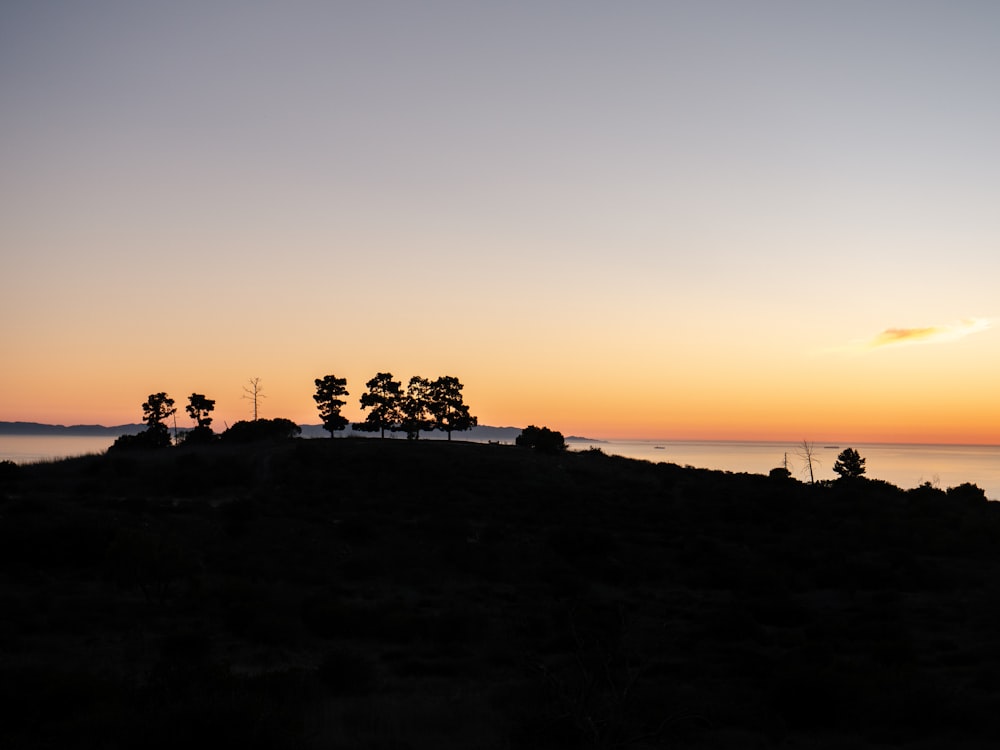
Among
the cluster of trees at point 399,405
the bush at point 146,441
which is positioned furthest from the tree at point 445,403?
the bush at point 146,441

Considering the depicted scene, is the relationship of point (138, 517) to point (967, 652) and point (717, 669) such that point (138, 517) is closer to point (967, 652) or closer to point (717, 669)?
point (717, 669)

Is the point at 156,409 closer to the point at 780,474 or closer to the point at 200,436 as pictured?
the point at 200,436

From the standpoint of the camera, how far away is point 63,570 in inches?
1008

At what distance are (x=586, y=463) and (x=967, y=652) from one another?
52.5 meters

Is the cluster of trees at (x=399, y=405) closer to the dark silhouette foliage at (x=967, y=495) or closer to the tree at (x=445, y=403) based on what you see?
the tree at (x=445, y=403)

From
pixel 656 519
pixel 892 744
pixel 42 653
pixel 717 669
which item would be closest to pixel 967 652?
pixel 717 669

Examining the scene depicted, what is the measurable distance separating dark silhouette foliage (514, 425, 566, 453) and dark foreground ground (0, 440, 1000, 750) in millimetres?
30605

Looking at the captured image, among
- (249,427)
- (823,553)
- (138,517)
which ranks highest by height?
(249,427)

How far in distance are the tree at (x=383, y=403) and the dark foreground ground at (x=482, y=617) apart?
1402 inches

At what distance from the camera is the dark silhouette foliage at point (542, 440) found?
81.4 meters

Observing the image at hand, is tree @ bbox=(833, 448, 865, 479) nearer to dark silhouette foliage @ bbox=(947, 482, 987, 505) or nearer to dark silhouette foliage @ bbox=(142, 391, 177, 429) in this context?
dark silhouette foliage @ bbox=(947, 482, 987, 505)

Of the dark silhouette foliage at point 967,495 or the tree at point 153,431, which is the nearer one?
the dark silhouette foliage at point 967,495

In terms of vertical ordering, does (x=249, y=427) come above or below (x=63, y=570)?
above

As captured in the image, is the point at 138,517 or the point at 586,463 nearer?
the point at 138,517
